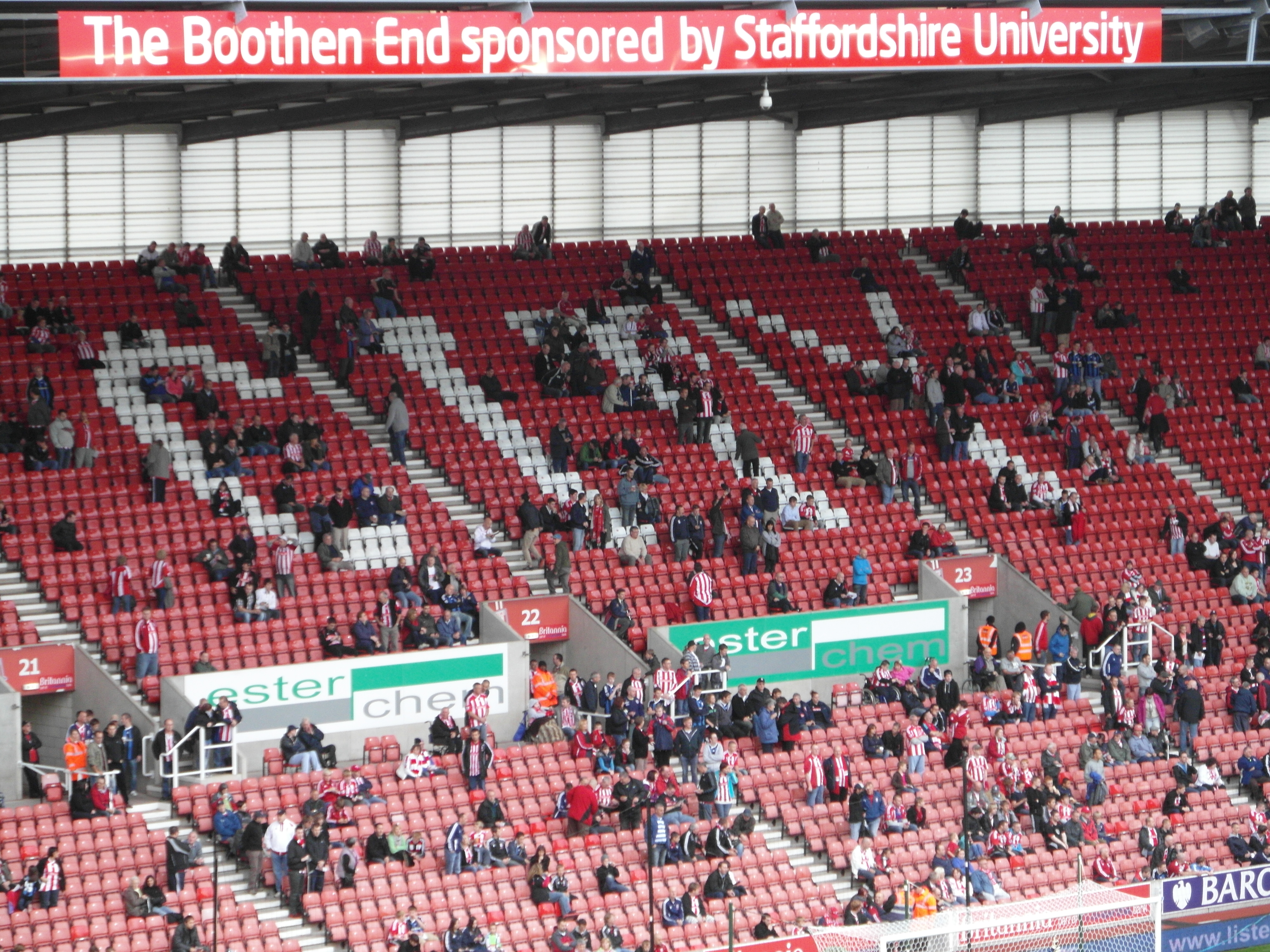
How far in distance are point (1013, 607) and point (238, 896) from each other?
1304cm

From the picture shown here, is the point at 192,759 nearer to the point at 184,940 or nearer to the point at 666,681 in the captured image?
the point at 184,940

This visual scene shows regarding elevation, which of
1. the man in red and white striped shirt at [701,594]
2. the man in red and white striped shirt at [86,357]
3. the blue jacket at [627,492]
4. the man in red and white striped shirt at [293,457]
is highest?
the man in red and white striped shirt at [86,357]

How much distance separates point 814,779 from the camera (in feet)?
78.8

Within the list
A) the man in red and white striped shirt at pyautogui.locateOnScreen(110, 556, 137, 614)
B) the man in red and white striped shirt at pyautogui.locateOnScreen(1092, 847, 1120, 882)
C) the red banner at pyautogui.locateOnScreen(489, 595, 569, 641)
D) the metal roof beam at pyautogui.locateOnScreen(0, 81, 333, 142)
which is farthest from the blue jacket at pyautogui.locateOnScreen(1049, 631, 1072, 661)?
the metal roof beam at pyautogui.locateOnScreen(0, 81, 333, 142)

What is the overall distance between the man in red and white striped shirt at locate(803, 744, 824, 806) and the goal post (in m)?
2.65

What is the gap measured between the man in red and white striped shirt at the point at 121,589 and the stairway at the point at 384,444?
16.0 ft

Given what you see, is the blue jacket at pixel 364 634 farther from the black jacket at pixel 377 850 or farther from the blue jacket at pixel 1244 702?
the blue jacket at pixel 1244 702

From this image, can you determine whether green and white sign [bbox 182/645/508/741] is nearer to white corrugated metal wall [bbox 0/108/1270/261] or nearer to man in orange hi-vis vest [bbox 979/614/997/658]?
man in orange hi-vis vest [bbox 979/614/997/658]

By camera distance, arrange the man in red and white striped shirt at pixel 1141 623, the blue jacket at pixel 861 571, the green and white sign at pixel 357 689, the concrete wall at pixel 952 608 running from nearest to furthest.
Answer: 1. the green and white sign at pixel 357 689
2. the blue jacket at pixel 861 571
3. the concrete wall at pixel 952 608
4. the man in red and white striped shirt at pixel 1141 623

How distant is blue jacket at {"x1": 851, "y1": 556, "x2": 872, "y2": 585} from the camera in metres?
28.0

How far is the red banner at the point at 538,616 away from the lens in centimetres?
2597

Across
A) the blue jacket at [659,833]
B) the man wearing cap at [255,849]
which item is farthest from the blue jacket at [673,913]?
Result: the man wearing cap at [255,849]

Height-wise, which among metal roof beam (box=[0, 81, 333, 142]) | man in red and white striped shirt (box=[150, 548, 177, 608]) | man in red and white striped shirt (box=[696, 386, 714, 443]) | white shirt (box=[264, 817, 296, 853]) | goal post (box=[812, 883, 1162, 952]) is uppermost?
metal roof beam (box=[0, 81, 333, 142])

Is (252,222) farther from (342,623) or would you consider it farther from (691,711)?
(691,711)
